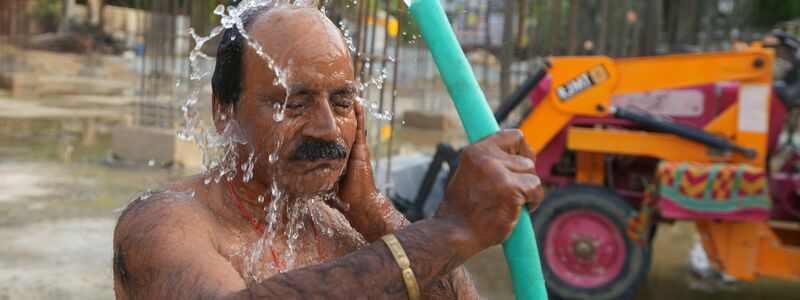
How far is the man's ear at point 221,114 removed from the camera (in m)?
1.73

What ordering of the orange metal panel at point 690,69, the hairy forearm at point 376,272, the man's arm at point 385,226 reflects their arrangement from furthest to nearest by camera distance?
the orange metal panel at point 690,69, the man's arm at point 385,226, the hairy forearm at point 376,272

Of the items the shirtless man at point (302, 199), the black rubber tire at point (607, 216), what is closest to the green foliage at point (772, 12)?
the black rubber tire at point (607, 216)

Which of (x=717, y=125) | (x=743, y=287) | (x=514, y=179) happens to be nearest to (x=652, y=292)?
(x=743, y=287)

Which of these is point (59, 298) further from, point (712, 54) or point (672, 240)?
point (672, 240)

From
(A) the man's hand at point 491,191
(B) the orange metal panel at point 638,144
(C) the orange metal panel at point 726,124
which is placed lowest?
(B) the orange metal panel at point 638,144

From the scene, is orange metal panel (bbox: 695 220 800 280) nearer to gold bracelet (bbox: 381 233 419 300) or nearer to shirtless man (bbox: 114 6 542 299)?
shirtless man (bbox: 114 6 542 299)

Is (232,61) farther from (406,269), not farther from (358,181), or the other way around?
(406,269)

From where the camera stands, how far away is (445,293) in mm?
1837

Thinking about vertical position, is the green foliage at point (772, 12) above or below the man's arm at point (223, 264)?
above

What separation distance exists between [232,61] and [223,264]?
0.37m

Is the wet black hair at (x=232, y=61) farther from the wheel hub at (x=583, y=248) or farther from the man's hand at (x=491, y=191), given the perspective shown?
the wheel hub at (x=583, y=248)

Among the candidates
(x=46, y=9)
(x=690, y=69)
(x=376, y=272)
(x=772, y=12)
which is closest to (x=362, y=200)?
(x=376, y=272)

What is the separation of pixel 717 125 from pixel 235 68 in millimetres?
4740

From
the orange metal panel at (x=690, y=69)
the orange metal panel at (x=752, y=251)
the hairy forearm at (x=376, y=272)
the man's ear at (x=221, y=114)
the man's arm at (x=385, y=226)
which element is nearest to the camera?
the hairy forearm at (x=376, y=272)
